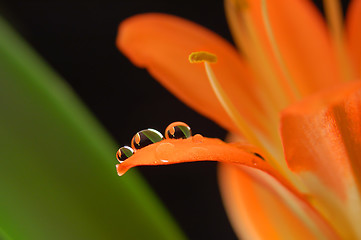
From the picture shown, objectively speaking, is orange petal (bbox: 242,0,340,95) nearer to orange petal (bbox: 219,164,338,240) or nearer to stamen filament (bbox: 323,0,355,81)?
stamen filament (bbox: 323,0,355,81)

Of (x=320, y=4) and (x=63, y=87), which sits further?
(x=320, y=4)

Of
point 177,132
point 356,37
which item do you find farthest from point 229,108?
point 356,37

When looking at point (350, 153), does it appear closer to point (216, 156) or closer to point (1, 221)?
point (216, 156)

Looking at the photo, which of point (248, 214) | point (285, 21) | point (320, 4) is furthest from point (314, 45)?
point (320, 4)

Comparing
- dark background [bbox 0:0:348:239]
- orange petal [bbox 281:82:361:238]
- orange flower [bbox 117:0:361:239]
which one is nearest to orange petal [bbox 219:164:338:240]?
orange flower [bbox 117:0:361:239]

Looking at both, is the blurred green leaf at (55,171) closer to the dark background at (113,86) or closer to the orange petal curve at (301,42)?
the orange petal curve at (301,42)
